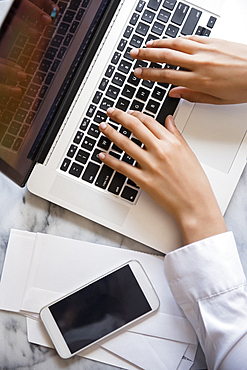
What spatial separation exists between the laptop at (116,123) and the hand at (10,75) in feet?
0.23

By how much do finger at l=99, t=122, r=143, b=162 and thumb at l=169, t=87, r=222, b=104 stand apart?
13 cm

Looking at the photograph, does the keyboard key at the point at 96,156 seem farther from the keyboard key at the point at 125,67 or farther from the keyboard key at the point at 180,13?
the keyboard key at the point at 180,13

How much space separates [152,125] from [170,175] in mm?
98

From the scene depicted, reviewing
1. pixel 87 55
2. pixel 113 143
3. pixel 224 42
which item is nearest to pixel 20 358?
pixel 113 143

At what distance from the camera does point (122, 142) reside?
0.59 metres

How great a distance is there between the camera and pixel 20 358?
0.64 metres

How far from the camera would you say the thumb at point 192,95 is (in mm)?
608

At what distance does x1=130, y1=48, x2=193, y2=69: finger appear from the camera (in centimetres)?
58

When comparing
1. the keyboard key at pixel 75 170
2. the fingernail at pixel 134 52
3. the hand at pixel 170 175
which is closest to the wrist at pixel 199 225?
the hand at pixel 170 175

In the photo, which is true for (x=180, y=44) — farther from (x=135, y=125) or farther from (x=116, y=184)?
(x=116, y=184)

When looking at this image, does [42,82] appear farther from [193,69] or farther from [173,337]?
[173,337]

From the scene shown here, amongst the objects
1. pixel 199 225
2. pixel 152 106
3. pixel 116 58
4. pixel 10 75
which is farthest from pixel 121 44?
pixel 199 225

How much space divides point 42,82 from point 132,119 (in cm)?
17

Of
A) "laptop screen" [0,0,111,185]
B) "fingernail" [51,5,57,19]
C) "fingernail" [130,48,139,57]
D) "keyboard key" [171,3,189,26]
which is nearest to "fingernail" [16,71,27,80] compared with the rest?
"laptop screen" [0,0,111,185]
